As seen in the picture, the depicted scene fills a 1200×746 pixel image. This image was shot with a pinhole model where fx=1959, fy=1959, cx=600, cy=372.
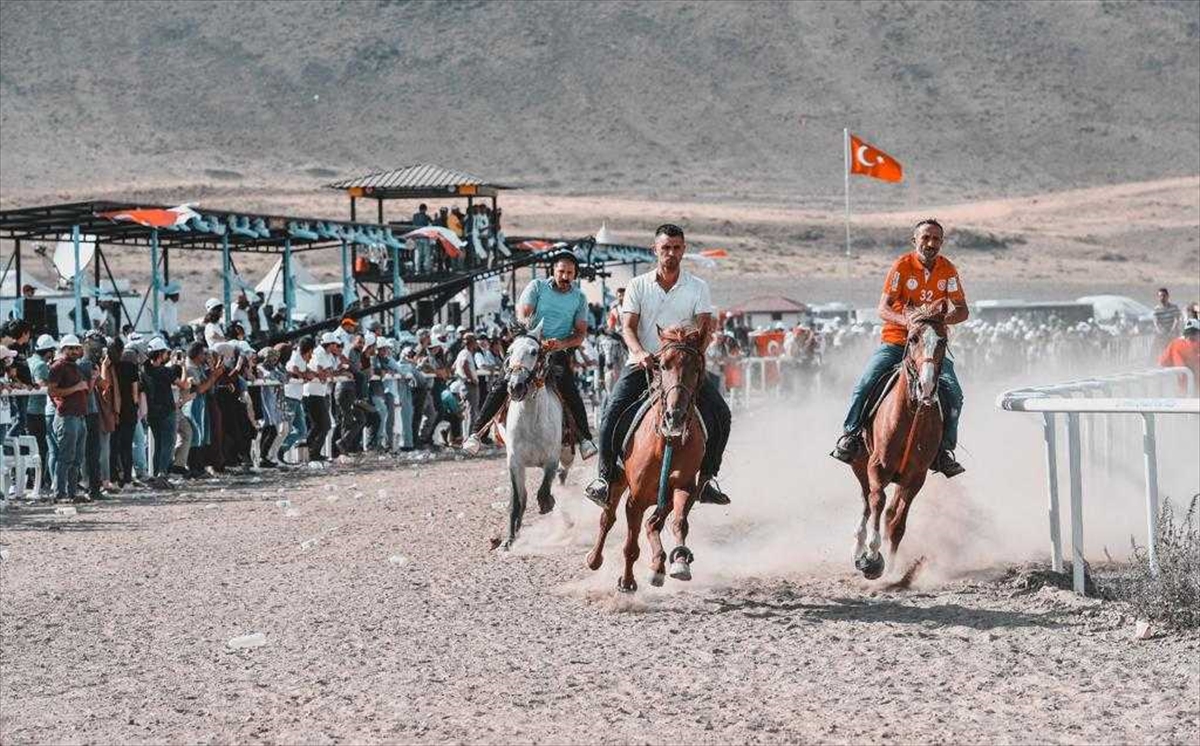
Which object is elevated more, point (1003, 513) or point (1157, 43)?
point (1157, 43)

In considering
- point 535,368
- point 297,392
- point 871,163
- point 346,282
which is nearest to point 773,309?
point 871,163

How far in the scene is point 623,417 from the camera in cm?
1244

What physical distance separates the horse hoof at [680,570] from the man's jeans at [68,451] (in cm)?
989

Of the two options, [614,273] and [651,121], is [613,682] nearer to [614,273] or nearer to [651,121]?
[614,273]

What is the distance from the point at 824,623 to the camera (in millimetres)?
11109

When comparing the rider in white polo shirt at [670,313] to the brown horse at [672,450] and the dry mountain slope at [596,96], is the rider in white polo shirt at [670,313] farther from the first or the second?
the dry mountain slope at [596,96]

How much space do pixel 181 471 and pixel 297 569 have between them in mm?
9046

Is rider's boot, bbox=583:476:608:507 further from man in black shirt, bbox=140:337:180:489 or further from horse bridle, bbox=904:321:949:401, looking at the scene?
man in black shirt, bbox=140:337:180:489

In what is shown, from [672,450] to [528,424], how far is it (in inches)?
130

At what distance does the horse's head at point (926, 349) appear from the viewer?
39.8 ft

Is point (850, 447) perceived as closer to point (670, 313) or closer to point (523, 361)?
point (670, 313)

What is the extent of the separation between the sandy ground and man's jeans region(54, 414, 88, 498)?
1.91 metres

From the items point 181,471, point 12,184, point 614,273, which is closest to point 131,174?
point 12,184

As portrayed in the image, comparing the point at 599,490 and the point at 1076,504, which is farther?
the point at 599,490
